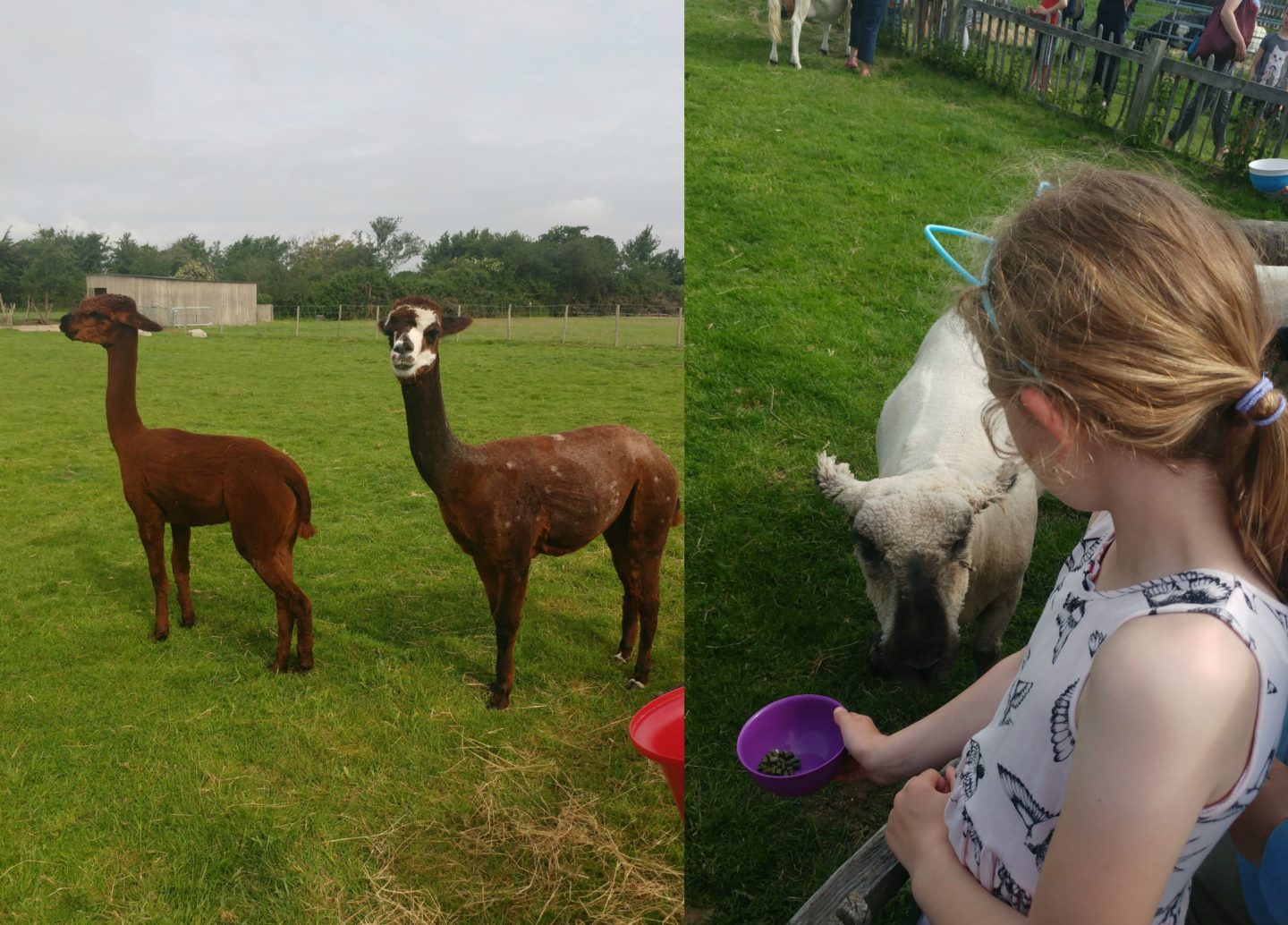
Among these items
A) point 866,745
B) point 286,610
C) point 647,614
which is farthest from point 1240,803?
point 286,610

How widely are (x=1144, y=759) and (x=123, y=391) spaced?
2844mm

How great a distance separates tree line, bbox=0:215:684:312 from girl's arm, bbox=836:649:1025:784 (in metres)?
1.99

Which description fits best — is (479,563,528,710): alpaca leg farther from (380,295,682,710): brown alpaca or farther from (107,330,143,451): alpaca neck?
(107,330,143,451): alpaca neck

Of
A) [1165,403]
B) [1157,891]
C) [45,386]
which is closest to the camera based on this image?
[1157,891]

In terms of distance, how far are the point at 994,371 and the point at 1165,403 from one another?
0.20 metres

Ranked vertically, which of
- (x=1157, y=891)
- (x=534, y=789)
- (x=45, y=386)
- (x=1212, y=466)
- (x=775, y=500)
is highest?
(x=1212, y=466)

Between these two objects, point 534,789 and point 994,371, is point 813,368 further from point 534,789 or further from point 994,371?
point 994,371

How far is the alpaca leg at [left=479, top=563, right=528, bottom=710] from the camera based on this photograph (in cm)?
305

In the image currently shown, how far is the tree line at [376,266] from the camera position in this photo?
9.10ft

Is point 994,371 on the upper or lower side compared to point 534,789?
upper

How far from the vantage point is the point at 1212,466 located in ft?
3.59

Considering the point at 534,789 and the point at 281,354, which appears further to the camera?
the point at 281,354

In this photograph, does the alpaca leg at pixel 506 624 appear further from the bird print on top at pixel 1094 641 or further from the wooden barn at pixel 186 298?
the bird print on top at pixel 1094 641

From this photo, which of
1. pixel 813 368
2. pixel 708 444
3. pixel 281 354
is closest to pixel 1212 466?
pixel 281 354
